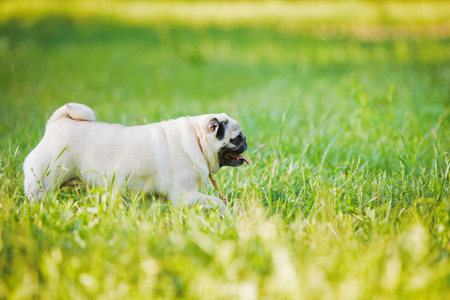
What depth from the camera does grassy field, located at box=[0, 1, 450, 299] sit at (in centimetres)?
186

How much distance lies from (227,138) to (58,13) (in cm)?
1161

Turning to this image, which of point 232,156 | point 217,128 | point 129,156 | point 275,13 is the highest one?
point 275,13

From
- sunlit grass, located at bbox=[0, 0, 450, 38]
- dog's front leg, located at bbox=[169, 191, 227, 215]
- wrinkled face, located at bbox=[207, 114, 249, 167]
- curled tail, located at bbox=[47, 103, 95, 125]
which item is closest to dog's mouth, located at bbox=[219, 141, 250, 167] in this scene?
wrinkled face, located at bbox=[207, 114, 249, 167]

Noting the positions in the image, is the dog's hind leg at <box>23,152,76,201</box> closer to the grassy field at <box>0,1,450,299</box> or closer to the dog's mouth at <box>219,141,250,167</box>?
the grassy field at <box>0,1,450,299</box>

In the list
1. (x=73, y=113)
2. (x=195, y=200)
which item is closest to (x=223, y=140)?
(x=195, y=200)

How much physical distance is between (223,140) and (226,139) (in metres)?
0.03

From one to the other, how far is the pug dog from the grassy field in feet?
0.42

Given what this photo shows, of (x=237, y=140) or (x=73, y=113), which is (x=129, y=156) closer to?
(x=73, y=113)

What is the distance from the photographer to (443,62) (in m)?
8.67

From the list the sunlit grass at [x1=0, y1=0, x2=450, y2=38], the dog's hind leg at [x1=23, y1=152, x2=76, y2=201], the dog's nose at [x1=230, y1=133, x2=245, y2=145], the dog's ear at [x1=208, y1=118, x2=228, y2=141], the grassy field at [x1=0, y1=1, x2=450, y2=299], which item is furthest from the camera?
the sunlit grass at [x1=0, y1=0, x2=450, y2=38]

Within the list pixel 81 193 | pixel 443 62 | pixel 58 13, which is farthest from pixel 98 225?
pixel 58 13

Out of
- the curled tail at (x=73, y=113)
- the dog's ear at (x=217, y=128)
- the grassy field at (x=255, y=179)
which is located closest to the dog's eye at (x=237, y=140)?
the dog's ear at (x=217, y=128)

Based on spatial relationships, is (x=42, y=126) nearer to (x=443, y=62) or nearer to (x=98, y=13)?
(x=443, y=62)

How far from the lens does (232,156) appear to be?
315 cm
